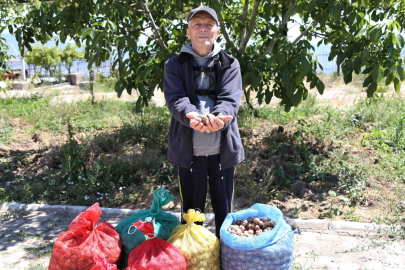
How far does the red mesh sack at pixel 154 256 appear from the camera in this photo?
7.02 ft

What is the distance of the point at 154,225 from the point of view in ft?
8.21

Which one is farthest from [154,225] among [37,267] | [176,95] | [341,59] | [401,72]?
[341,59]

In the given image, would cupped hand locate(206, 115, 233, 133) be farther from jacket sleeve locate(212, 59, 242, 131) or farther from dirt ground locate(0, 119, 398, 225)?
dirt ground locate(0, 119, 398, 225)

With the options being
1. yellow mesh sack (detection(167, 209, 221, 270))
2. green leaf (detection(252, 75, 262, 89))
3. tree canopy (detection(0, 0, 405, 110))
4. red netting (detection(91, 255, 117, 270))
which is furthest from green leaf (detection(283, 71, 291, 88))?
red netting (detection(91, 255, 117, 270))

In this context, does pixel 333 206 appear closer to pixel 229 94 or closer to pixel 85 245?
pixel 229 94

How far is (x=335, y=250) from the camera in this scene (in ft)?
10.4

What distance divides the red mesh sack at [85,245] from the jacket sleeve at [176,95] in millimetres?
858

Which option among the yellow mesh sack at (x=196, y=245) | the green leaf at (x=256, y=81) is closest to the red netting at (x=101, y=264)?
the yellow mesh sack at (x=196, y=245)

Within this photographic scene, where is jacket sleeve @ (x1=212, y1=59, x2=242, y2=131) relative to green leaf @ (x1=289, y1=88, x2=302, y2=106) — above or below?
above

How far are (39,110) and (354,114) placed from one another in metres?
6.78

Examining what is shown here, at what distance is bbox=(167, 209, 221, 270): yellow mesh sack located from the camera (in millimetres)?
2326

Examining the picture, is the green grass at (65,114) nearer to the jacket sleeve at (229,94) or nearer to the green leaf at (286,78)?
the green leaf at (286,78)

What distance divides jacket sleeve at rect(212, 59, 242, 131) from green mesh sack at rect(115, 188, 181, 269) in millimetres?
734

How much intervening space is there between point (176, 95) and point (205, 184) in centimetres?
71
